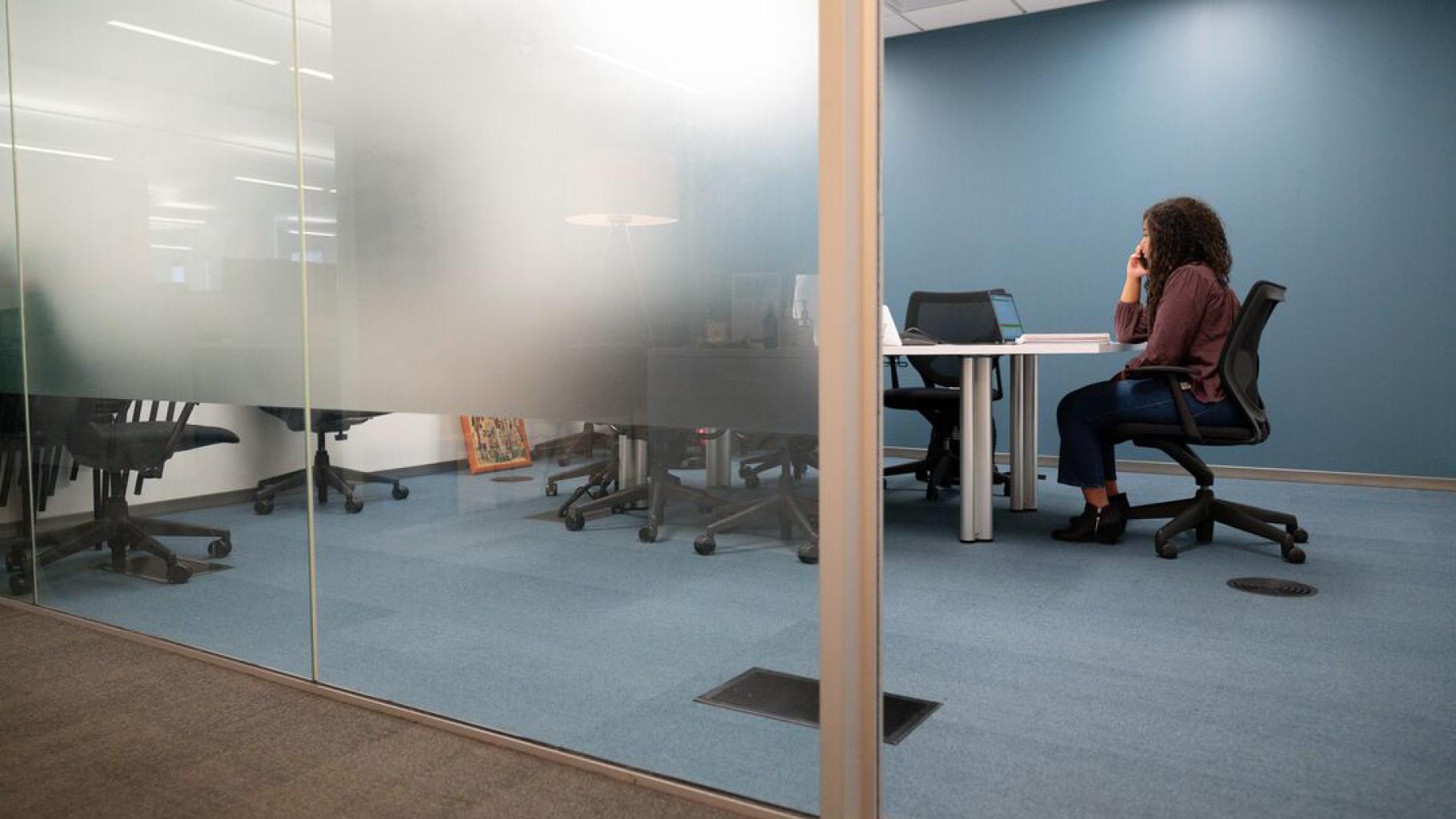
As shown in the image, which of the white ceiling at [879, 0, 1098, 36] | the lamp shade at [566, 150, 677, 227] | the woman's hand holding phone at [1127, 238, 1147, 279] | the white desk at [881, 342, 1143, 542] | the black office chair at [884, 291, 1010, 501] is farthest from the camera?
the white ceiling at [879, 0, 1098, 36]

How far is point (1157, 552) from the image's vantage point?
3486mm

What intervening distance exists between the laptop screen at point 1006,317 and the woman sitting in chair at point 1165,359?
44.2 inches

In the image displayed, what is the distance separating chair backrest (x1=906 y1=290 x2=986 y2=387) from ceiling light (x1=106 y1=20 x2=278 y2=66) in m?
3.48

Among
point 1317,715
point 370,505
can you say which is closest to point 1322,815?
point 1317,715

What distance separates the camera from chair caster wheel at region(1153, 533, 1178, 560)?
3441 mm

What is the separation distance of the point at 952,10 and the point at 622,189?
480 cm

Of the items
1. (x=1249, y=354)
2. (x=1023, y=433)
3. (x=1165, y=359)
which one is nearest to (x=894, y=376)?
(x=1023, y=433)

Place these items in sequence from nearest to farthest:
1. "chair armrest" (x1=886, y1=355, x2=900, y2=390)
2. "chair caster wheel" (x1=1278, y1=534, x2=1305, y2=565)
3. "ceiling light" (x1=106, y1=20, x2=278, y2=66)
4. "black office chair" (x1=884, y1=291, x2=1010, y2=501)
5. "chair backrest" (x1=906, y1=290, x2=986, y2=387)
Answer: "ceiling light" (x1=106, y1=20, x2=278, y2=66) → "chair caster wheel" (x1=1278, y1=534, x2=1305, y2=565) → "black office chair" (x1=884, y1=291, x2=1010, y2=501) → "chair backrest" (x1=906, y1=290, x2=986, y2=387) → "chair armrest" (x1=886, y1=355, x2=900, y2=390)

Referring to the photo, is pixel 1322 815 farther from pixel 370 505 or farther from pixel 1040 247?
pixel 1040 247

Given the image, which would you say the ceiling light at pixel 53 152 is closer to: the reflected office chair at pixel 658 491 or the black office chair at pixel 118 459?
the black office chair at pixel 118 459

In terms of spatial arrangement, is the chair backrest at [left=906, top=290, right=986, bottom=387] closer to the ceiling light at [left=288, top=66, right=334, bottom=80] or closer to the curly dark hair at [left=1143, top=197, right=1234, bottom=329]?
the curly dark hair at [left=1143, top=197, right=1234, bottom=329]

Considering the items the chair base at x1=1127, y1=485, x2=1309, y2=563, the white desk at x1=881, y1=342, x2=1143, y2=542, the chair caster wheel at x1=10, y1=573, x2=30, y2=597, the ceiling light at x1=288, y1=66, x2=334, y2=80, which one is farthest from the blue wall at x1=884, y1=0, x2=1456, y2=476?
the chair caster wheel at x1=10, y1=573, x2=30, y2=597

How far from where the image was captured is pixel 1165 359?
3.53 metres

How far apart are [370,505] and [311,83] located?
97 centimetres
